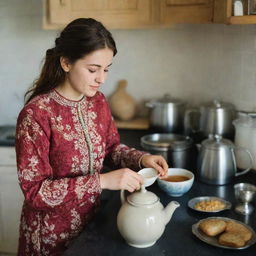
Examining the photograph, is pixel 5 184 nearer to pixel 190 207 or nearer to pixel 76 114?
pixel 76 114

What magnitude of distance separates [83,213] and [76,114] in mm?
356

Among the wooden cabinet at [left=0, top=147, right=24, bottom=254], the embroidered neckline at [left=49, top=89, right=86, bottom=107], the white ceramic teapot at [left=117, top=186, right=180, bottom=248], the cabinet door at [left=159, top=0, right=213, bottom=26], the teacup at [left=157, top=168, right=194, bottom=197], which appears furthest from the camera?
the wooden cabinet at [left=0, top=147, right=24, bottom=254]

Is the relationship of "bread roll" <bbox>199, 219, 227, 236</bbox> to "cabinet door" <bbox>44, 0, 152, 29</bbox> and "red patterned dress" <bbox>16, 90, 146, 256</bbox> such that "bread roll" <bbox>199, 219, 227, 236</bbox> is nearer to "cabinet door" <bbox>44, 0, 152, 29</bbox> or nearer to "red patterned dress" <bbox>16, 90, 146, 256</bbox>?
"red patterned dress" <bbox>16, 90, 146, 256</bbox>

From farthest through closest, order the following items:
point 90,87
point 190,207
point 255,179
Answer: point 255,179
point 190,207
point 90,87

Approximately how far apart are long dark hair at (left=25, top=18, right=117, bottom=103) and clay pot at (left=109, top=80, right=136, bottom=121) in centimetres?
108

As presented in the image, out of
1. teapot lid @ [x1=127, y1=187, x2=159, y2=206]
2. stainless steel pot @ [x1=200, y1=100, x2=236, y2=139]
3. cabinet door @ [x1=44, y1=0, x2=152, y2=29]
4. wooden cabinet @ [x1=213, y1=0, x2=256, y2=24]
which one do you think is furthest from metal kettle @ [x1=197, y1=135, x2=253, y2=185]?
cabinet door @ [x1=44, y1=0, x2=152, y2=29]

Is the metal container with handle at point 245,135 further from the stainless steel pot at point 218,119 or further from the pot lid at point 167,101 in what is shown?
the pot lid at point 167,101

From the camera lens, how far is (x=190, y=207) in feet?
4.91

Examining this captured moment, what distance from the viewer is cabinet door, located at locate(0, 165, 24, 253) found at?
246 centimetres

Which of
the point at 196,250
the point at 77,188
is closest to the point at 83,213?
the point at 77,188

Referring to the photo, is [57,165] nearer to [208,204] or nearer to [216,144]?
[208,204]

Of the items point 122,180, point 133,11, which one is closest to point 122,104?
point 133,11

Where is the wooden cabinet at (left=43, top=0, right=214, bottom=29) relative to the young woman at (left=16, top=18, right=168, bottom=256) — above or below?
above

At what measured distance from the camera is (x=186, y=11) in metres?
2.03
